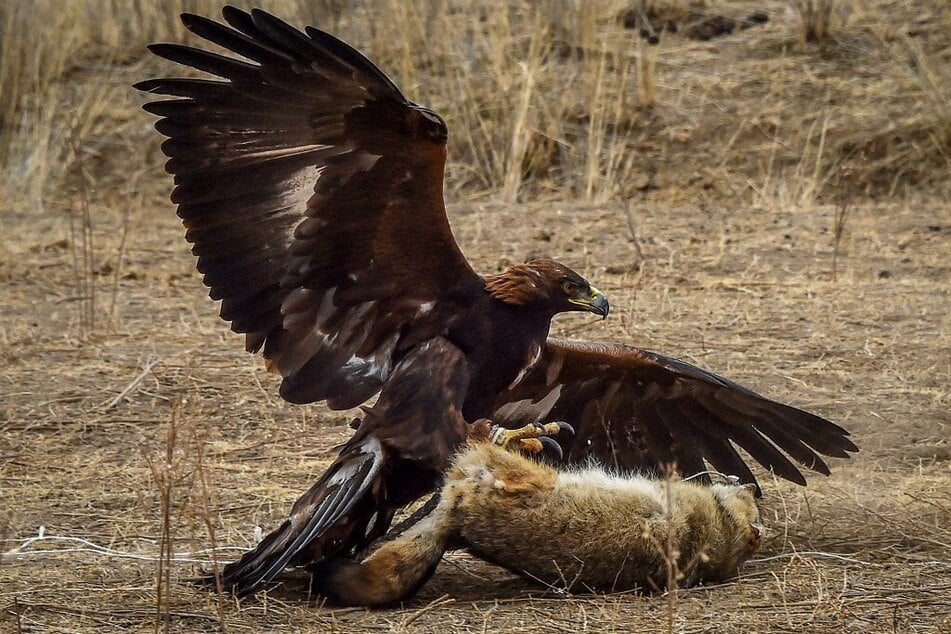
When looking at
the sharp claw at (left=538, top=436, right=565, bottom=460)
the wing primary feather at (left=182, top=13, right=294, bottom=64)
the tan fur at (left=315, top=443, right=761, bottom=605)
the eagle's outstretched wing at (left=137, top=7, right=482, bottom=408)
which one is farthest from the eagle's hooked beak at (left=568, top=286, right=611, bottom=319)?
the wing primary feather at (left=182, top=13, right=294, bottom=64)

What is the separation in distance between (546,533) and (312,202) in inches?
51.4

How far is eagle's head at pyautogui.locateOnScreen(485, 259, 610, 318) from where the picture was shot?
4707mm

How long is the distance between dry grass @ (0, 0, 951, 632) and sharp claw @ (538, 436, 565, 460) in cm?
43

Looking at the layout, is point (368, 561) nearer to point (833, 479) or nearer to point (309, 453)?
point (309, 453)

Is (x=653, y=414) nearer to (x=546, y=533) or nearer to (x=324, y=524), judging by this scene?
(x=546, y=533)

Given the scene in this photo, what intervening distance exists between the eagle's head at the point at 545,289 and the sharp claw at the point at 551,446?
0.43 meters

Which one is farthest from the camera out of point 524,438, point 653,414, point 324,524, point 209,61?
point 653,414

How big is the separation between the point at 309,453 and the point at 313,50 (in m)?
1.96

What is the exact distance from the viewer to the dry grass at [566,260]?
4.15 metres

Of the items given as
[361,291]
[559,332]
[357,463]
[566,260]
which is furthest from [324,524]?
[566,260]

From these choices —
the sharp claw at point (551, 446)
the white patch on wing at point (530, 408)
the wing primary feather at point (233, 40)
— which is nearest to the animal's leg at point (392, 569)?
the sharp claw at point (551, 446)

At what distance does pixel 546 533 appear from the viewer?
13.3ft

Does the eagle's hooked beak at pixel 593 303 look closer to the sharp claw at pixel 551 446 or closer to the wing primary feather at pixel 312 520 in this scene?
the sharp claw at pixel 551 446

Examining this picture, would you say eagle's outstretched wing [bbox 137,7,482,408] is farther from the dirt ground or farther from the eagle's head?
the dirt ground
